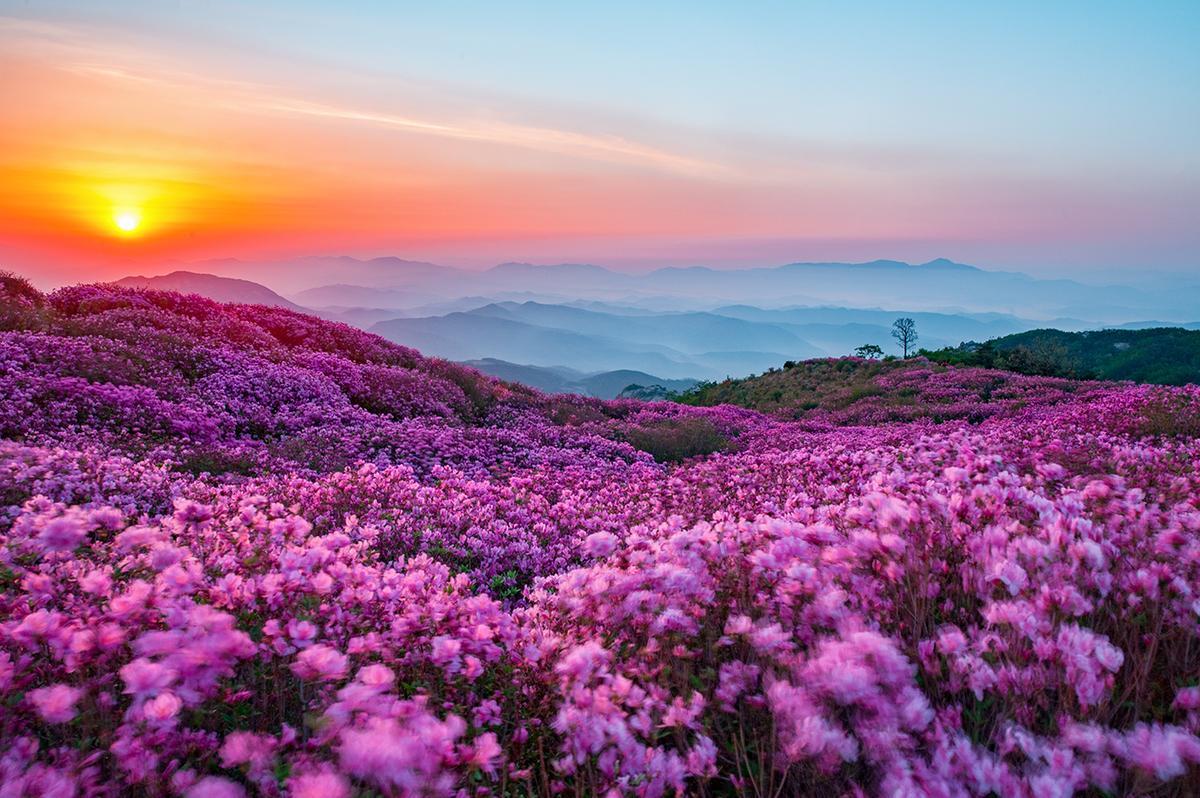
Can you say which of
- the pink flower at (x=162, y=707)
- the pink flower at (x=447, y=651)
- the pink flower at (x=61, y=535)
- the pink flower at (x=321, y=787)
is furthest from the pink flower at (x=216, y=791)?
the pink flower at (x=61, y=535)

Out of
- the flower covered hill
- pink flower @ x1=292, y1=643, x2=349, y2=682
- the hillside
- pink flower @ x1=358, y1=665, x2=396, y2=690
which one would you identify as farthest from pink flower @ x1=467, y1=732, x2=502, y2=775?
the hillside

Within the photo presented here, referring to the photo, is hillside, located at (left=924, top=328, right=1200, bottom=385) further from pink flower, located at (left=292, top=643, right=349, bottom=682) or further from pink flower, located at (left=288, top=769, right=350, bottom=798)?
pink flower, located at (left=288, top=769, right=350, bottom=798)

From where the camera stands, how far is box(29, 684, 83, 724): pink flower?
211 centimetres

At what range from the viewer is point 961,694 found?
271 cm

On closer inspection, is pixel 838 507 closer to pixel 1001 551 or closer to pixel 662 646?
pixel 1001 551

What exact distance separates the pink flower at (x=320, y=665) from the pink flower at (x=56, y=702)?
701 mm

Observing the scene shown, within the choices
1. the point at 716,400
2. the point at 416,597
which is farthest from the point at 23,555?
the point at 716,400

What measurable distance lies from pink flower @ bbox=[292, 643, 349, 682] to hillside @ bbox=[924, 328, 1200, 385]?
36990 millimetres

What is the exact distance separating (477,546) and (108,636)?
419 centimetres

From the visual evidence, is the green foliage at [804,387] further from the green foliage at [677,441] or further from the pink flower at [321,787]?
the pink flower at [321,787]

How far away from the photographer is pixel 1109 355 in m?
68.4

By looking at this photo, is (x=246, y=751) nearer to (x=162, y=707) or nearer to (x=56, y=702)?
(x=162, y=707)

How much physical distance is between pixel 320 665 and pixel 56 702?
85 centimetres

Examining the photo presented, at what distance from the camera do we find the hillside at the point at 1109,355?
34562mm
